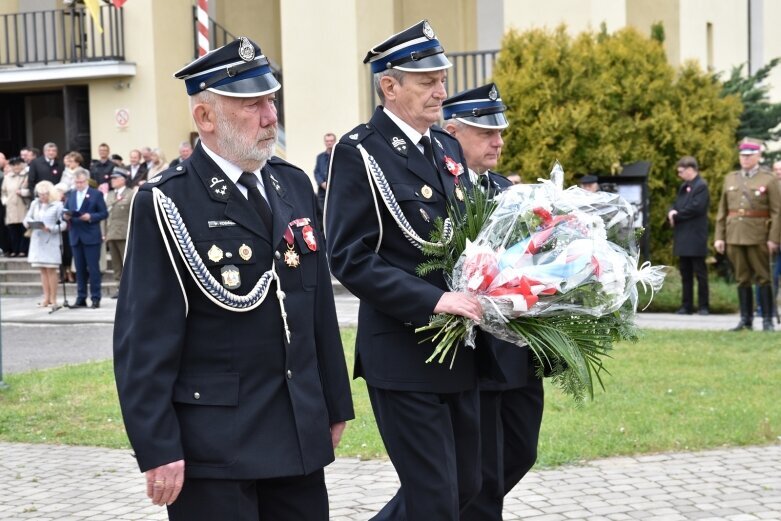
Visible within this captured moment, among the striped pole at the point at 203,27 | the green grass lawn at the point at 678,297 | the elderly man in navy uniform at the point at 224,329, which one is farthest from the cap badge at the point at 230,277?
the green grass lawn at the point at 678,297

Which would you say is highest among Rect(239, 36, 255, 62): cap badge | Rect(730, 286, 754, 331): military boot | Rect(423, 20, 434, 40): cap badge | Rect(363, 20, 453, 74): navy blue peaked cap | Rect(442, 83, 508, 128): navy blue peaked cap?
Rect(423, 20, 434, 40): cap badge

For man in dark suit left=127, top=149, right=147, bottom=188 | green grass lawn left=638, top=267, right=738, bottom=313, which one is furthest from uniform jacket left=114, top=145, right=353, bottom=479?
man in dark suit left=127, top=149, right=147, bottom=188

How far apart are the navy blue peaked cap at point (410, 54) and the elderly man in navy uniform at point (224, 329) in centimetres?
92

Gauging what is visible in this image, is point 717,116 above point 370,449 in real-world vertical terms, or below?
above

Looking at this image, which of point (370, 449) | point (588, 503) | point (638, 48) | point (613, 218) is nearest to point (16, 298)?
point (638, 48)

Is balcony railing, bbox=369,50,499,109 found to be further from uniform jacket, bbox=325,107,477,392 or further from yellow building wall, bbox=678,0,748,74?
uniform jacket, bbox=325,107,477,392

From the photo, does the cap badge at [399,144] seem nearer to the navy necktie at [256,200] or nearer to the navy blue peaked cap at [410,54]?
the navy blue peaked cap at [410,54]

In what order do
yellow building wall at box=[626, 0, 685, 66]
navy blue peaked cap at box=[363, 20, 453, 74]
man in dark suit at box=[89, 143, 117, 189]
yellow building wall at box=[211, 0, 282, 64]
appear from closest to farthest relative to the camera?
navy blue peaked cap at box=[363, 20, 453, 74] < yellow building wall at box=[626, 0, 685, 66] < man in dark suit at box=[89, 143, 117, 189] < yellow building wall at box=[211, 0, 282, 64]

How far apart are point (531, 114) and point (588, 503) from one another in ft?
34.6

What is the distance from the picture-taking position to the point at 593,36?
707 inches

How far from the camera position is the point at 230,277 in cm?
372

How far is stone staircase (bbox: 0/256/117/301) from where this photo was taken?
20375 mm

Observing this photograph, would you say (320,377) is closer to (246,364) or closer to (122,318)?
(246,364)

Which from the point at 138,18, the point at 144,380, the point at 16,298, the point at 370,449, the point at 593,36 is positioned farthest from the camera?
the point at 138,18
